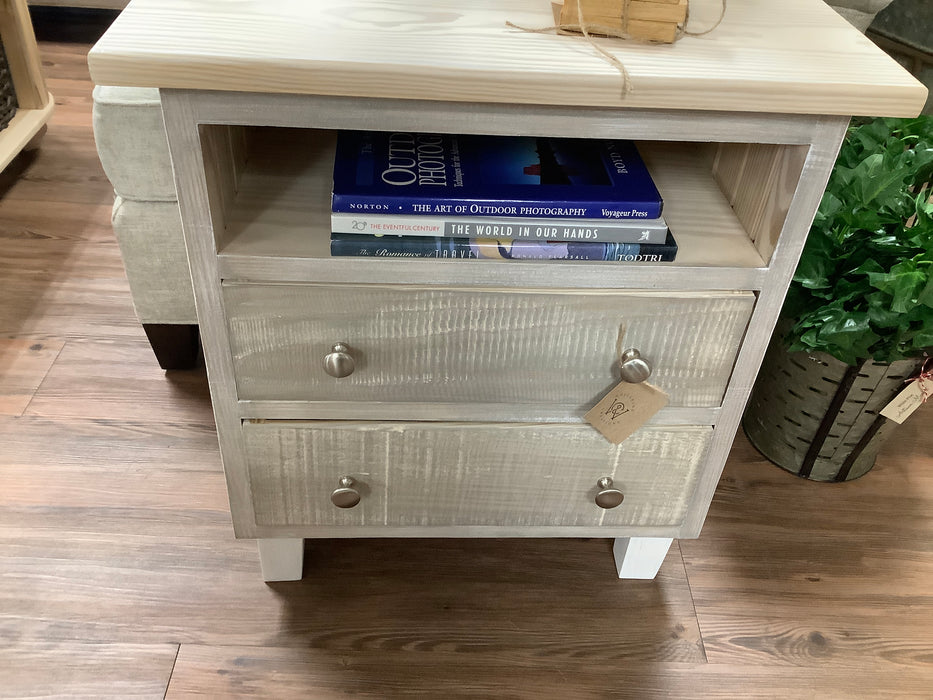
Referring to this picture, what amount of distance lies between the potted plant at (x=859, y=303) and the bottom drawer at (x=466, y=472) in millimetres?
277

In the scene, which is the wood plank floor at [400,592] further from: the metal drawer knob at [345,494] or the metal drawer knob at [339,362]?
the metal drawer knob at [339,362]

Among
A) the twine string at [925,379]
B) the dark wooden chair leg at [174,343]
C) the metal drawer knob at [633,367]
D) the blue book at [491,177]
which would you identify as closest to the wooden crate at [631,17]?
the blue book at [491,177]

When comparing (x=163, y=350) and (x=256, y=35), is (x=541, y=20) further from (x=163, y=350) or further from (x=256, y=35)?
(x=163, y=350)

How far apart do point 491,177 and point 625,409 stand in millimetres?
261

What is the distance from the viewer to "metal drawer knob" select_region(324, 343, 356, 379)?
73cm

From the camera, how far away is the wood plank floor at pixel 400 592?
90 cm

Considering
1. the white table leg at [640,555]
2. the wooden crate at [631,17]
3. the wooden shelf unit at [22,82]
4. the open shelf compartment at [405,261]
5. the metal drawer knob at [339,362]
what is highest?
the wooden crate at [631,17]

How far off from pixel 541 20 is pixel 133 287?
71 centimetres

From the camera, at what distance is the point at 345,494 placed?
32.9 inches

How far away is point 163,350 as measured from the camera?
121cm

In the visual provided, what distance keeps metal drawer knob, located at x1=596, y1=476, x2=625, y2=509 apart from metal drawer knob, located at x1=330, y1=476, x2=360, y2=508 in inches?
10.2

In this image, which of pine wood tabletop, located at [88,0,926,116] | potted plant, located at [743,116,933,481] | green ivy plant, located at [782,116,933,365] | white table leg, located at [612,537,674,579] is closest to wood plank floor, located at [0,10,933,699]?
white table leg, located at [612,537,674,579]

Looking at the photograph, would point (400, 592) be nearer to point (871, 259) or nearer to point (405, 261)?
point (405, 261)

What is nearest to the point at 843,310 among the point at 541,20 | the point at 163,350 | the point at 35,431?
the point at 541,20
